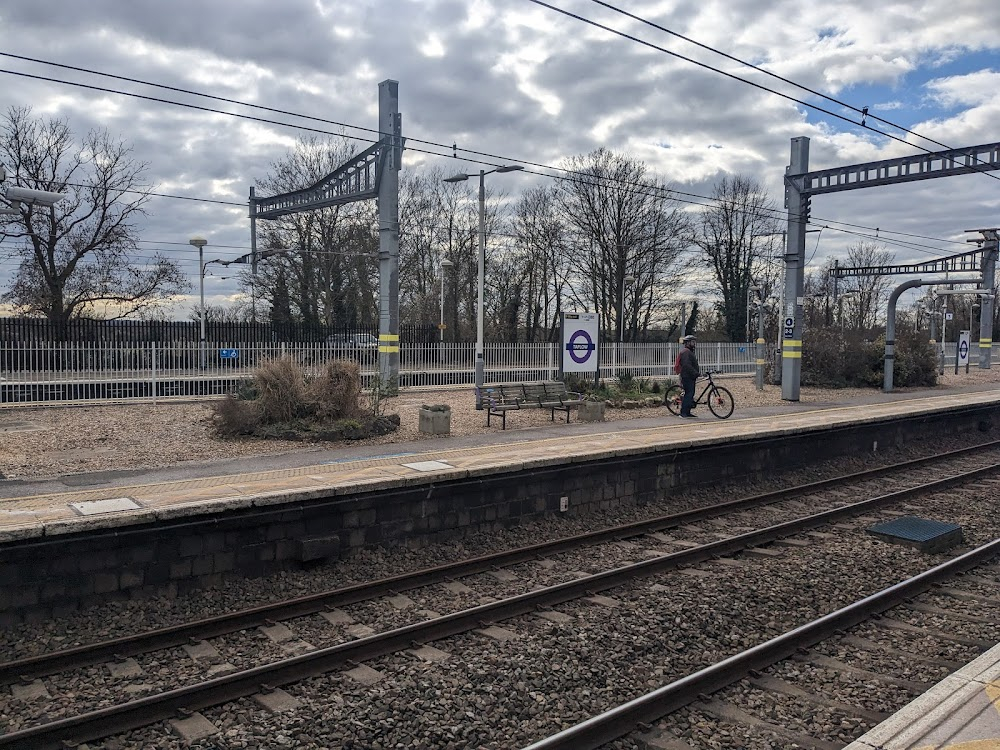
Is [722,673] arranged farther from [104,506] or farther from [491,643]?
[104,506]

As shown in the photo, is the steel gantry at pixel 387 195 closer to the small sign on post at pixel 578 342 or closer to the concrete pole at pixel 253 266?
the small sign on post at pixel 578 342

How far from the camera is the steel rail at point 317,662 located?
4719 mm

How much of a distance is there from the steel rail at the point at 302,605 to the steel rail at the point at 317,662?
106 cm

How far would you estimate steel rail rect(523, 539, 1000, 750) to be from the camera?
4.69 meters

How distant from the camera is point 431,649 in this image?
6180 millimetres

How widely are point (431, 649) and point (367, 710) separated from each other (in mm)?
1173

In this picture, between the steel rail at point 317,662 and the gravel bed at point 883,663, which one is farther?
the gravel bed at point 883,663

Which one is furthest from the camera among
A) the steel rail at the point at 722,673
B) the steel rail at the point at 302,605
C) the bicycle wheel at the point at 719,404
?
the bicycle wheel at the point at 719,404

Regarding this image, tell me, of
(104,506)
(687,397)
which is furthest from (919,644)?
(687,397)

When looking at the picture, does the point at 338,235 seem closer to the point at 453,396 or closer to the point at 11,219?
the point at 11,219

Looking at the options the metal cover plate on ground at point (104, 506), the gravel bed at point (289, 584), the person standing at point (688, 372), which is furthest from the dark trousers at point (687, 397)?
the metal cover plate on ground at point (104, 506)

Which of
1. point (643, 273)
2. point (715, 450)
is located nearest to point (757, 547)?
point (715, 450)

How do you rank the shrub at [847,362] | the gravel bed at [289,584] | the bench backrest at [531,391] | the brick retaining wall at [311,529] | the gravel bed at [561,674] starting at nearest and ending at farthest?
the gravel bed at [561,674] → the gravel bed at [289,584] → the brick retaining wall at [311,529] → the bench backrest at [531,391] → the shrub at [847,362]

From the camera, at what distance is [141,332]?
19094 mm
